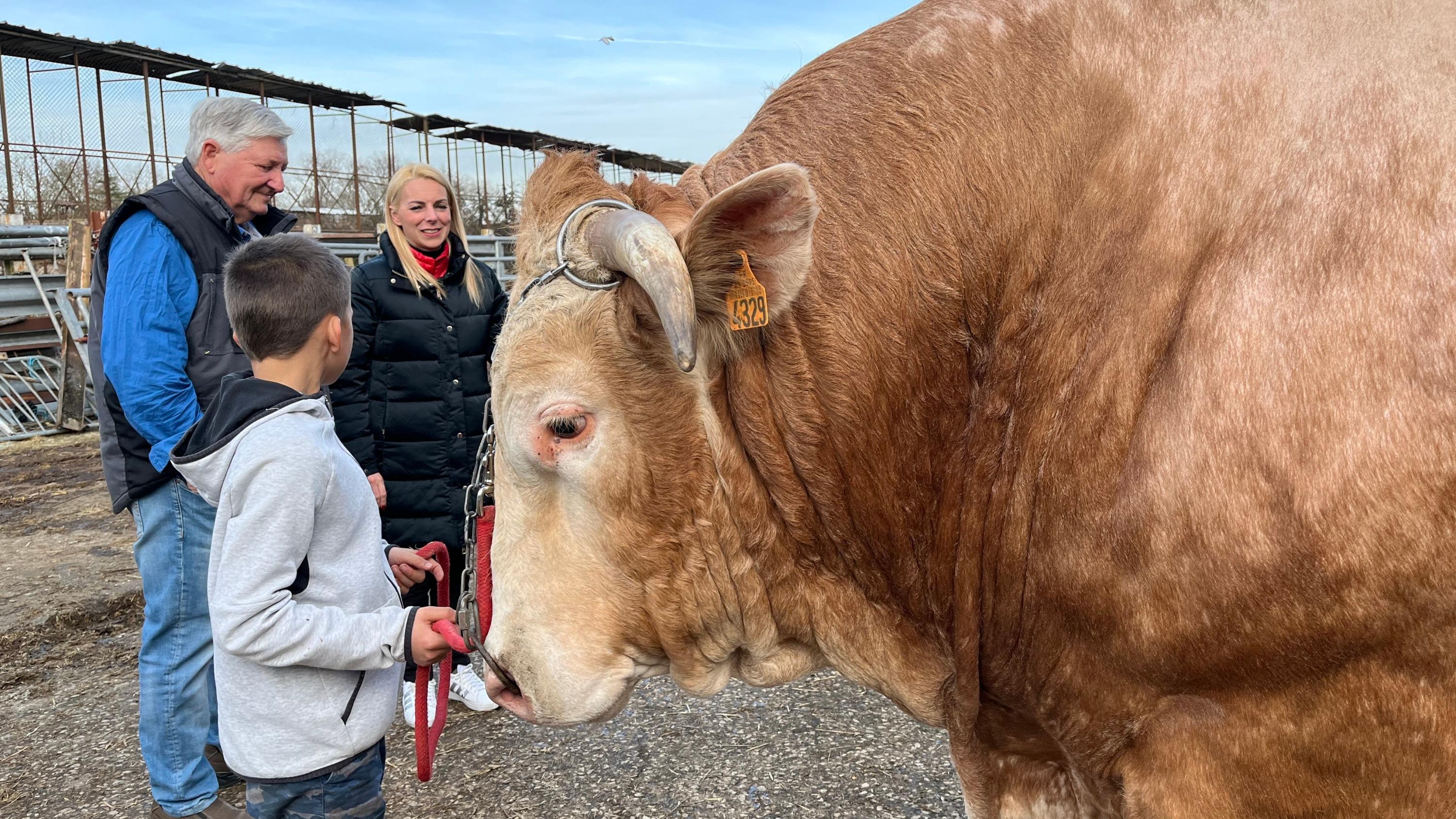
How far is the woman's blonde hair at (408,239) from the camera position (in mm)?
4055

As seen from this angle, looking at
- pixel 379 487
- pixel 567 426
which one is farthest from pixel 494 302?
pixel 567 426

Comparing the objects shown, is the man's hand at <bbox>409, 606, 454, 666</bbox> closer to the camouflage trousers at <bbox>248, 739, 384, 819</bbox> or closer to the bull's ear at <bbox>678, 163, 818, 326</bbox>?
the camouflage trousers at <bbox>248, 739, 384, 819</bbox>

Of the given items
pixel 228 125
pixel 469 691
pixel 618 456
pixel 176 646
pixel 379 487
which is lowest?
pixel 469 691

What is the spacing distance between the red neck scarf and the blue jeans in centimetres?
143

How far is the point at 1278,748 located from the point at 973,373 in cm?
80

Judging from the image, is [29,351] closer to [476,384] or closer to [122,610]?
[122,610]

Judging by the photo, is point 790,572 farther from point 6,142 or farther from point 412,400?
point 6,142

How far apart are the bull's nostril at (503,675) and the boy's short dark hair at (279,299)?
893mm

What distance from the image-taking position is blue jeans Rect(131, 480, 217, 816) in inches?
122

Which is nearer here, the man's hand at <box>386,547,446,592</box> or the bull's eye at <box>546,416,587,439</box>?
the bull's eye at <box>546,416,587,439</box>

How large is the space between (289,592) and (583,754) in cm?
193

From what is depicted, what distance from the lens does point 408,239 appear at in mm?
4156

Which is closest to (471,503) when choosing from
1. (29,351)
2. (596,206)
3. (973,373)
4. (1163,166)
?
(596,206)

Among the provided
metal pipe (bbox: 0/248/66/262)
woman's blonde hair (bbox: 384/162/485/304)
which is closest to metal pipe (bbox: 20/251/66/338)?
metal pipe (bbox: 0/248/66/262)
